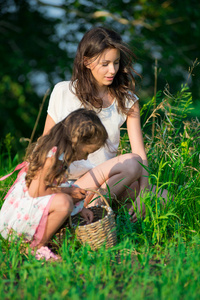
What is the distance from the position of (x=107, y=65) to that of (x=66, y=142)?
0.86 metres

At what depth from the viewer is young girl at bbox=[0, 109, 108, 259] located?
2.27 metres

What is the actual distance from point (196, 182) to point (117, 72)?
3.37ft

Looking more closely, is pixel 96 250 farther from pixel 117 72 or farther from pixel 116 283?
pixel 117 72

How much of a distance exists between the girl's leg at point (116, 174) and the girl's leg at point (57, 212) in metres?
0.55

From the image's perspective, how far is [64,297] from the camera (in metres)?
1.65

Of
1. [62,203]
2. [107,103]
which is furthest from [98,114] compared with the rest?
[62,203]

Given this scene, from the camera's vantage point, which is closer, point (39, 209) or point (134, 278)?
point (134, 278)

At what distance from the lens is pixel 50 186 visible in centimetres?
237

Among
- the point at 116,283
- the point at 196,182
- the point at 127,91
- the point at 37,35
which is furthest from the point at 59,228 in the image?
the point at 37,35

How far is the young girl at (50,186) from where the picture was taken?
2.27 m

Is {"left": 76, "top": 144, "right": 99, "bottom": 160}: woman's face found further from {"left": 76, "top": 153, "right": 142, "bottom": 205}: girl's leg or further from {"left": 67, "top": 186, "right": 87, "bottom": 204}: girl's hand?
{"left": 76, "top": 153, "right": 142, "bottom": 205}: girl's leg

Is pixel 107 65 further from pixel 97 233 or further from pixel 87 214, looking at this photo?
pixel 97 233

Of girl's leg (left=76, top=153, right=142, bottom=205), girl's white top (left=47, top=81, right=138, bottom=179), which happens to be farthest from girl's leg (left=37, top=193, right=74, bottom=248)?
girl's white top (left=47, top=81, right=138, bottom=179)

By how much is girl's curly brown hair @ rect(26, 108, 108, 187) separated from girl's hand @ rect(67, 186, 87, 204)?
113 mm
